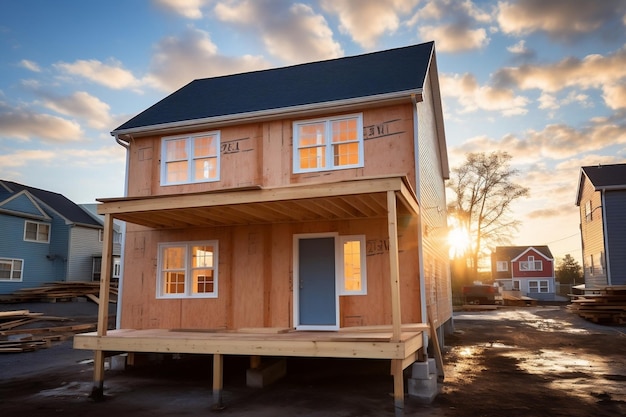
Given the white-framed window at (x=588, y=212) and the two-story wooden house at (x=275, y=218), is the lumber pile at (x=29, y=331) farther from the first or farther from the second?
the white-framed window at (x=588, y=212)

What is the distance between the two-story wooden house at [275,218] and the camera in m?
9.15

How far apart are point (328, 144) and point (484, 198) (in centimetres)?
3425

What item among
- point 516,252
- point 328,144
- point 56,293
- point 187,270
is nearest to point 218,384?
point 187,270

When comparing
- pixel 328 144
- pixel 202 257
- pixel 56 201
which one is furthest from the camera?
pixel 56 201

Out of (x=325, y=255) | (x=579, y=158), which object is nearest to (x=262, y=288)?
(x=325, y=255)

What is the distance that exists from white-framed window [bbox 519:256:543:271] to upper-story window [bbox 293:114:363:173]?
46422 millimetres

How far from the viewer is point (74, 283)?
27453 mm

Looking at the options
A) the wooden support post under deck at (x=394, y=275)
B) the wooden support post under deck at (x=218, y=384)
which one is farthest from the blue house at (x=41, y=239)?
the wooden support post under deck at (x=394, y=275)

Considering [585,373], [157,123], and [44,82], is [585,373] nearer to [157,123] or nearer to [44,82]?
[157,123]

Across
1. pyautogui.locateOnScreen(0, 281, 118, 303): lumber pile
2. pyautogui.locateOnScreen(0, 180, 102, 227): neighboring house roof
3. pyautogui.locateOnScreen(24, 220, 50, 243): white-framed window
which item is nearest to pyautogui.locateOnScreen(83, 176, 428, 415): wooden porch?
pyautogui.locateOnScreen(0, 281, 118, 303): lumber pile

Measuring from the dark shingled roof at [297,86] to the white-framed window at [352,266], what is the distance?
10.6ft

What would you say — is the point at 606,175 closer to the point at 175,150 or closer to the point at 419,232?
the point at 419,232

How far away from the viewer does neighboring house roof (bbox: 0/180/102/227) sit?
95.2ft

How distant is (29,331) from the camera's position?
55.0 feet
